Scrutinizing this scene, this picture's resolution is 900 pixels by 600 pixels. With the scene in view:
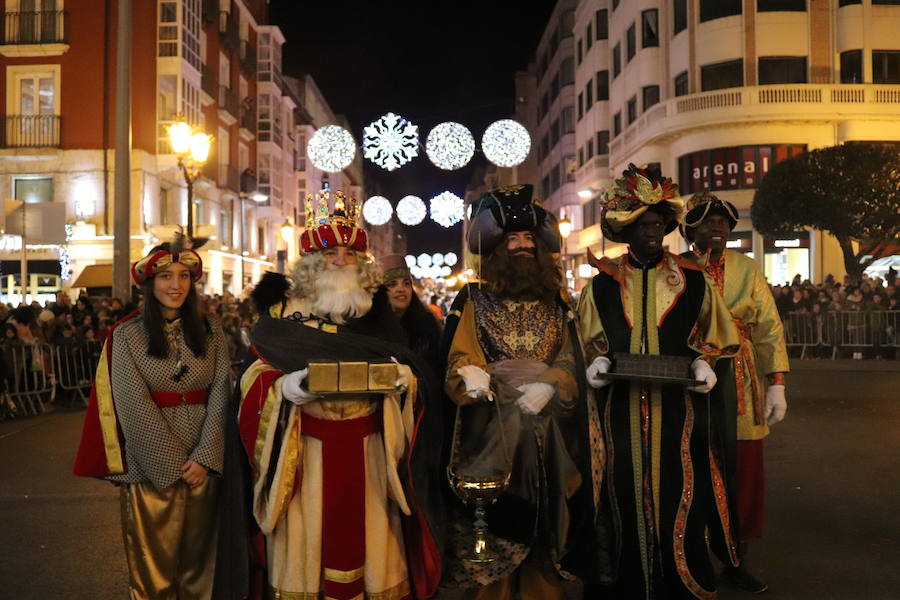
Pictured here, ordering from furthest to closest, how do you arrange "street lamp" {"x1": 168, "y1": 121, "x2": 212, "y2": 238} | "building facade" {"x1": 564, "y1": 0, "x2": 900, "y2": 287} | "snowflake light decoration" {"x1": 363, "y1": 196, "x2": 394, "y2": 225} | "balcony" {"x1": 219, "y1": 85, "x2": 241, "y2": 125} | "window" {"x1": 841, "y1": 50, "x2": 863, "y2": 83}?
1. "balcony" {"x1": 219, "y1": 85, "x2": 241, "y2": 125}
2. "window" {"x1": 841, "y1": 50, "x2": 863, "y2": 83}
3. "building facade" {"x1": 564, "y1": 0, "x2": 900, "y2": 287}
4. "street lamp" {"x1": 168, "y1": 121, "x2": 212, "y2": 238}
5. "snowflake light decoration" {"x1": 363, "y1": 196, "x2": 394, "y2": 225}

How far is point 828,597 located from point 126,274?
40.7 feet

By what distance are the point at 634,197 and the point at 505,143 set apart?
6.38 metres

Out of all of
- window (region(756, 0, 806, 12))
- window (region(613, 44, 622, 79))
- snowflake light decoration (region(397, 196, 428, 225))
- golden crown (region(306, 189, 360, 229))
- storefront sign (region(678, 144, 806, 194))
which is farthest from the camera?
window (region(613, 44, 622, 79))

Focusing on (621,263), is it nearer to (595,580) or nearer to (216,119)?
(595,580)

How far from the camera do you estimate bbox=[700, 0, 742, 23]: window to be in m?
31.4

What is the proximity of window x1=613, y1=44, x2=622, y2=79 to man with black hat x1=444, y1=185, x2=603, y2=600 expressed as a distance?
3670 cm

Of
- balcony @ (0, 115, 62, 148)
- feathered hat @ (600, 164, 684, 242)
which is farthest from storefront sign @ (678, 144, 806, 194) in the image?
feathered hat @ (600, 164, 684, 242)

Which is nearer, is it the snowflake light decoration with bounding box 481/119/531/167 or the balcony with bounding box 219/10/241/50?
the snowflake light decoration with bounding box 481/119/531/167

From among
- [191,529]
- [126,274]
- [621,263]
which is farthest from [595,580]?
[126,274]

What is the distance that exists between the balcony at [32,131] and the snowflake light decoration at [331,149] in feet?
67.5

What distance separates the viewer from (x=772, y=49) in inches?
1228

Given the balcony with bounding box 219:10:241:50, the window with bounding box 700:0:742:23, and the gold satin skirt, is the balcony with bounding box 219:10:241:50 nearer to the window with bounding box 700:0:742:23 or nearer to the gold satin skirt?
the window with bounding box 700:0:742:23

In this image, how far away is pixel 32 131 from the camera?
28.9 m

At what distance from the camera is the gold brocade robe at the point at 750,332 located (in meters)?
5.22
